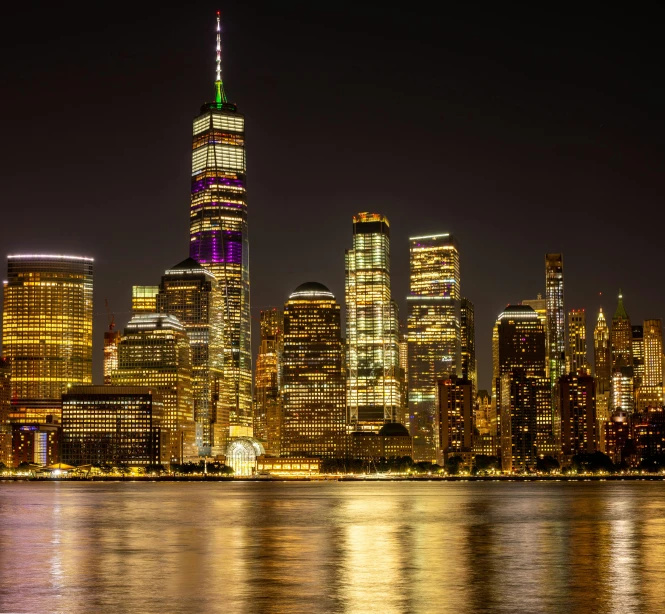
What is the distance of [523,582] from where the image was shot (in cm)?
5841

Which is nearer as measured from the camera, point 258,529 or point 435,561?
point 435,561

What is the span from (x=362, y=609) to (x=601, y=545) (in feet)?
121

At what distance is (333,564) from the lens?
66.1 meters

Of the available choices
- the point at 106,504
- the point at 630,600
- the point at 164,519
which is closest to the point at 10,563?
the point at 630,600

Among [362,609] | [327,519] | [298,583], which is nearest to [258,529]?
[327,519]

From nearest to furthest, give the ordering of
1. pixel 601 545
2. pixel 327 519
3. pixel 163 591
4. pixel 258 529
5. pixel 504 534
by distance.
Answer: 1. pixel 163 591
2. pixel 601 545
3. pixel 504 534
4. pixel 258 529
5. pixel 327 519

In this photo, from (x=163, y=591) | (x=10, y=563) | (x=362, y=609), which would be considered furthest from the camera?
(x=10, y=563)

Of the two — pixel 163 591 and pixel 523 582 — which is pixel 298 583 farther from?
pixel 523 582

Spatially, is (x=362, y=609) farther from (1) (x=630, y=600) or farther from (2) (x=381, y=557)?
(2) (x=381, y=557)

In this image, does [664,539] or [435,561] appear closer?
[435,561]

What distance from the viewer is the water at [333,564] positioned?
2013 inches

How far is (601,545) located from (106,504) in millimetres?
91368

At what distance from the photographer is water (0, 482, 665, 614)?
51125 mm

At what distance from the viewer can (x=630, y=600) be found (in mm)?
51219
